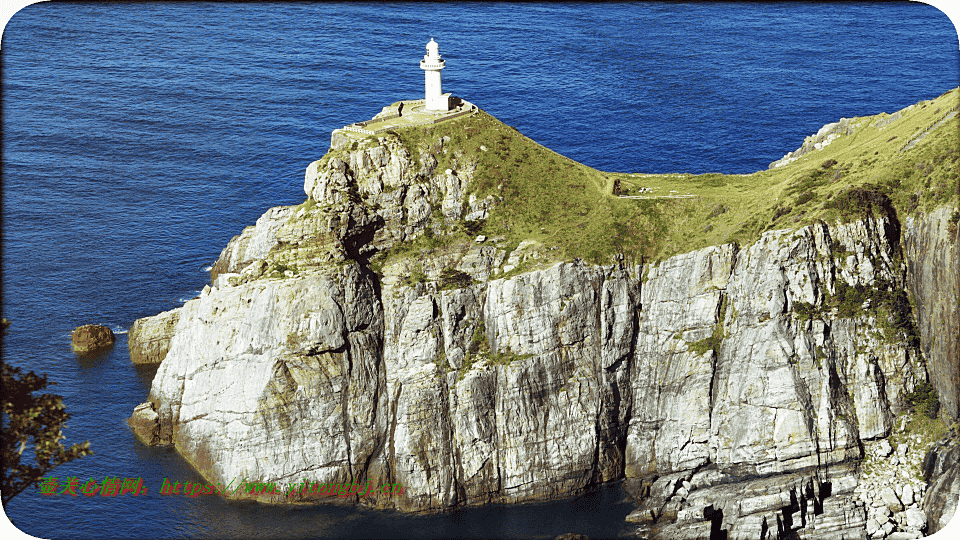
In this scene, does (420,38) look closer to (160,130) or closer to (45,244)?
(160,130)

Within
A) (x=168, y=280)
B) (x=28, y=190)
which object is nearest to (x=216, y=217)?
(x=168, y=280)

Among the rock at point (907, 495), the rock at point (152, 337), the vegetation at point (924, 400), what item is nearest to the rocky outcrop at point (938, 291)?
the vegetation at point (924, 400)

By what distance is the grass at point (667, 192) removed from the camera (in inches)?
3492

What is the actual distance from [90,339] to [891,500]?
74.9 m

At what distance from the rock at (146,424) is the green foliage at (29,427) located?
47977mm

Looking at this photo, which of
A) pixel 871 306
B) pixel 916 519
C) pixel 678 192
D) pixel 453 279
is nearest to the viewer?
pixel 916 519

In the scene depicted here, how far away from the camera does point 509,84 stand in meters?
163

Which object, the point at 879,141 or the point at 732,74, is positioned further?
the point at 732,74

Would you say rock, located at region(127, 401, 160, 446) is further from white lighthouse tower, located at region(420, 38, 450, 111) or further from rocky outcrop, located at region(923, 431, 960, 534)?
rocky outcrop, located at region(923, 431, 960, 534)

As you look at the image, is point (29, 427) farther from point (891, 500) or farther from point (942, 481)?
point (942, 481)

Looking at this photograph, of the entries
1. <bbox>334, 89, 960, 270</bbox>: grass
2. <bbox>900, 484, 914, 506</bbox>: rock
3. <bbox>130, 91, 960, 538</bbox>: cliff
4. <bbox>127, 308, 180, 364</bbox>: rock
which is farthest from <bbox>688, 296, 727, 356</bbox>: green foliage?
<bbox>127, 308, 180, 364</bbox>: rock

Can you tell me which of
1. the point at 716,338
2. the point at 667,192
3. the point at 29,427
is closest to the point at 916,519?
the point at 716,338

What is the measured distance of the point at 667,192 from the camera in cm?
9894

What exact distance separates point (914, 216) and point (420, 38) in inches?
4032
